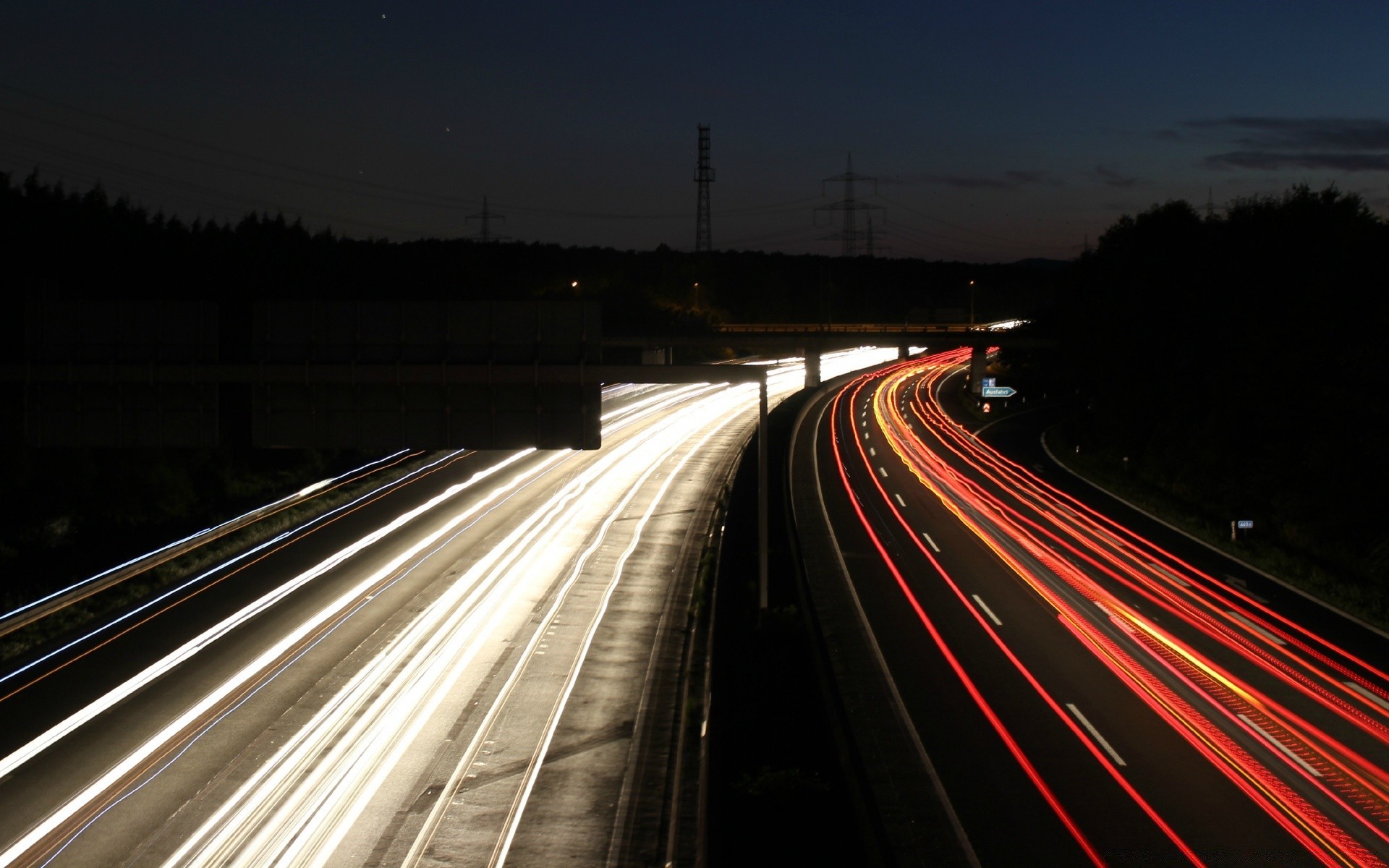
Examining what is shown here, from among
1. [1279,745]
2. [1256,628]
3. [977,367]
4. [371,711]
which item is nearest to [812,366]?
[977,367]

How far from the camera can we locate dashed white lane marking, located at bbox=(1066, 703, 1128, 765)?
673 inches

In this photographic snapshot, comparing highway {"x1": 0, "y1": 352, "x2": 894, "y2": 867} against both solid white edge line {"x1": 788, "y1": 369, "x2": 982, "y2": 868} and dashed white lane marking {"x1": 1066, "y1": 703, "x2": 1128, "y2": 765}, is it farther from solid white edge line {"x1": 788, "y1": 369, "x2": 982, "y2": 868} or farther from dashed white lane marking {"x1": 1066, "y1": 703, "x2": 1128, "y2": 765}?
dashed white lane marking {"x1": 1066, "y1": 703, "x2": 1128, "y2": 765}

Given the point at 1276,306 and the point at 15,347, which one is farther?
the point at 1276,306

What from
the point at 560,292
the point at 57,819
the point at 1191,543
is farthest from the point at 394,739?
the point at 560,292

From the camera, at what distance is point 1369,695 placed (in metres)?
20.1

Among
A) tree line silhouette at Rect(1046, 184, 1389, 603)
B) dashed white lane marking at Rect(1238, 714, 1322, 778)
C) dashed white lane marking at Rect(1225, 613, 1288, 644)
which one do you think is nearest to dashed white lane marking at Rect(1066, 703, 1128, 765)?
dashed white lane marking at Rect(1238, 714, 1322, 778)

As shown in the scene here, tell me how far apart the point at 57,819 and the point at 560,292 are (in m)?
89.4

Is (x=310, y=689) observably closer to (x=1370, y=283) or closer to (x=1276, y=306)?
(x=1370, y=283)

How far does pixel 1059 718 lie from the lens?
61.8 ft

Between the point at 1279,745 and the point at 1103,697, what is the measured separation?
3153mm

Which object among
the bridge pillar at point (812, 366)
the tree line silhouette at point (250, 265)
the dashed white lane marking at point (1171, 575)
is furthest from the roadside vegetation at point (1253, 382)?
the tree line silhouette at point (250, 265)

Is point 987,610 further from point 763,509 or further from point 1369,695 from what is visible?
point 1369,695

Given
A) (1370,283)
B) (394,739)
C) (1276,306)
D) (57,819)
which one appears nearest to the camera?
(57,819)

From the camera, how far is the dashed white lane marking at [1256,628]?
23719 mm
